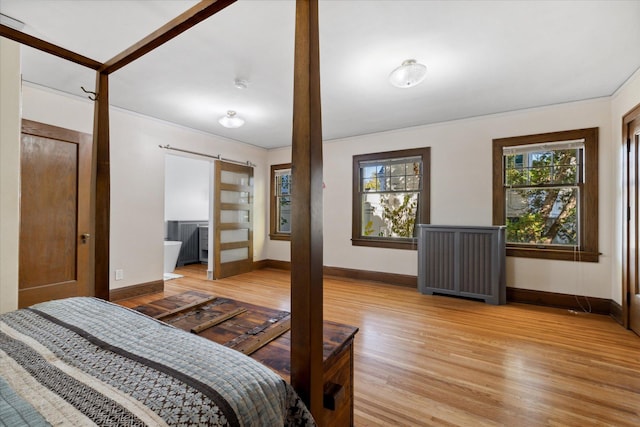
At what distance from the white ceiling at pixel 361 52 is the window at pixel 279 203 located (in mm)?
2190

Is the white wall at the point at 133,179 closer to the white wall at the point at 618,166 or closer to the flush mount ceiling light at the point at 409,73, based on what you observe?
the flush mount ceiling light at the point at 409,73

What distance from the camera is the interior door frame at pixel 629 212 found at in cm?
263

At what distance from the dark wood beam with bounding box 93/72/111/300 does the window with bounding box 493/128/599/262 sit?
408cm

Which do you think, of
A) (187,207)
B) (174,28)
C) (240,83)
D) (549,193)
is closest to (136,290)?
(240,83)

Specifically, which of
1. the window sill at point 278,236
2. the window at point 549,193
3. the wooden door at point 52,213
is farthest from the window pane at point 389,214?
the wooden door at point 52,213

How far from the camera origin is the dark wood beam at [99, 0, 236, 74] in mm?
1026

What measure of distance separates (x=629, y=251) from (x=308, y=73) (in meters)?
3.65

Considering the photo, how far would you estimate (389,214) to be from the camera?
15.0 feet

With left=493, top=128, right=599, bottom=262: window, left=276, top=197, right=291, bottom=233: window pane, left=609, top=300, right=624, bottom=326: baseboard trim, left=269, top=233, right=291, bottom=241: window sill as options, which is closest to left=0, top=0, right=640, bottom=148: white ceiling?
left=493, top=128, right=599, bottom=262: window

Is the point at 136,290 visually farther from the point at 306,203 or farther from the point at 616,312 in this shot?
the point at 616,312

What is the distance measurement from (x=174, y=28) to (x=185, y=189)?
6.28 metres

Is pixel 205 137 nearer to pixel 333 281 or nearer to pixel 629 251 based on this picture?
pixel 333 281

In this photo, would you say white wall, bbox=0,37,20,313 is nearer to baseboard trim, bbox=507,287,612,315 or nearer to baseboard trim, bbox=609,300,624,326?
baseboard trim, bbox=507,287,612,315

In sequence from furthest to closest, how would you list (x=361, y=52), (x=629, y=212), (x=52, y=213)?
(x=52, y=213) < (x=629, y=212) < (x=361, y=52)
